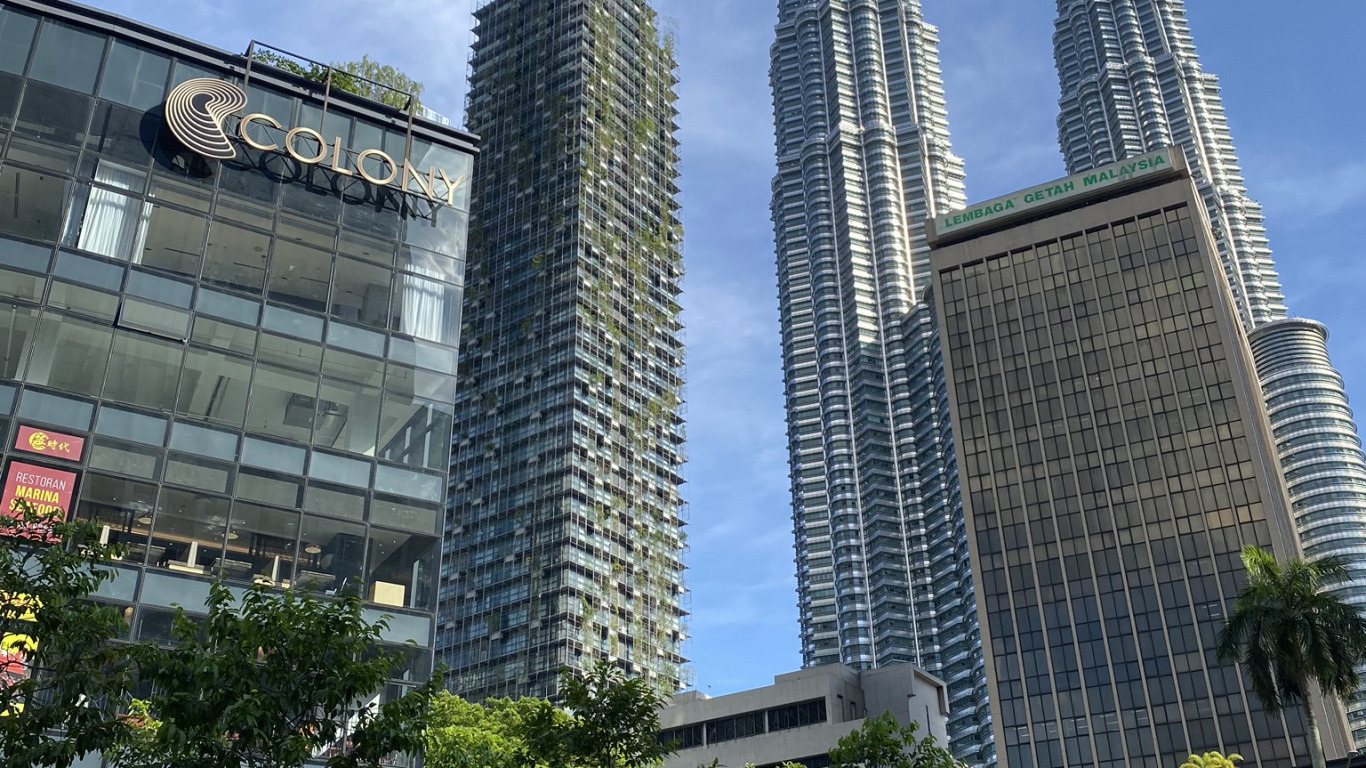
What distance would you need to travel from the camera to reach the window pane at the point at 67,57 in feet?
134

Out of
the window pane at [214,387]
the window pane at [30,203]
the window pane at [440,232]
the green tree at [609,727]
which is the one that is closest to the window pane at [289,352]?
the window pane at [214,387]

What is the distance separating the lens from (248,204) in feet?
139

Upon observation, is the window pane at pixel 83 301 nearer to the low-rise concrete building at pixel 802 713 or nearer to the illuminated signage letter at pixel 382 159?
the illuminated signage letter at pixel 382 159

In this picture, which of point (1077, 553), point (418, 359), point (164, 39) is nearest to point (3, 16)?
point (164, 39)

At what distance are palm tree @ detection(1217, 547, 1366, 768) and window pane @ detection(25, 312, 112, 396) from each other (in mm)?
46972

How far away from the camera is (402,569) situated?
39.4 metres

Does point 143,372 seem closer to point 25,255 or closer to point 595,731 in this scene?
point 25,255

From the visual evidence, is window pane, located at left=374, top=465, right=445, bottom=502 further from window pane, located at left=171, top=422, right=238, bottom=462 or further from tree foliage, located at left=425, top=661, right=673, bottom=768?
tree foliage, located at left=425, top=661, right=673, bottom=768

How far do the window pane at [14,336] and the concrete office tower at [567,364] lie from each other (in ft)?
287

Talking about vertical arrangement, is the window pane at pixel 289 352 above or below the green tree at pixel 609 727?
above

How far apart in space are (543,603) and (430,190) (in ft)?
281

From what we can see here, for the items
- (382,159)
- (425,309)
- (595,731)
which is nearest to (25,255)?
(382,159)

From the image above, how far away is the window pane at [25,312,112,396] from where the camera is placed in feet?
121

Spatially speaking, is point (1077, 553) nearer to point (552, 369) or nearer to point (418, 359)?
point (552, 369)
